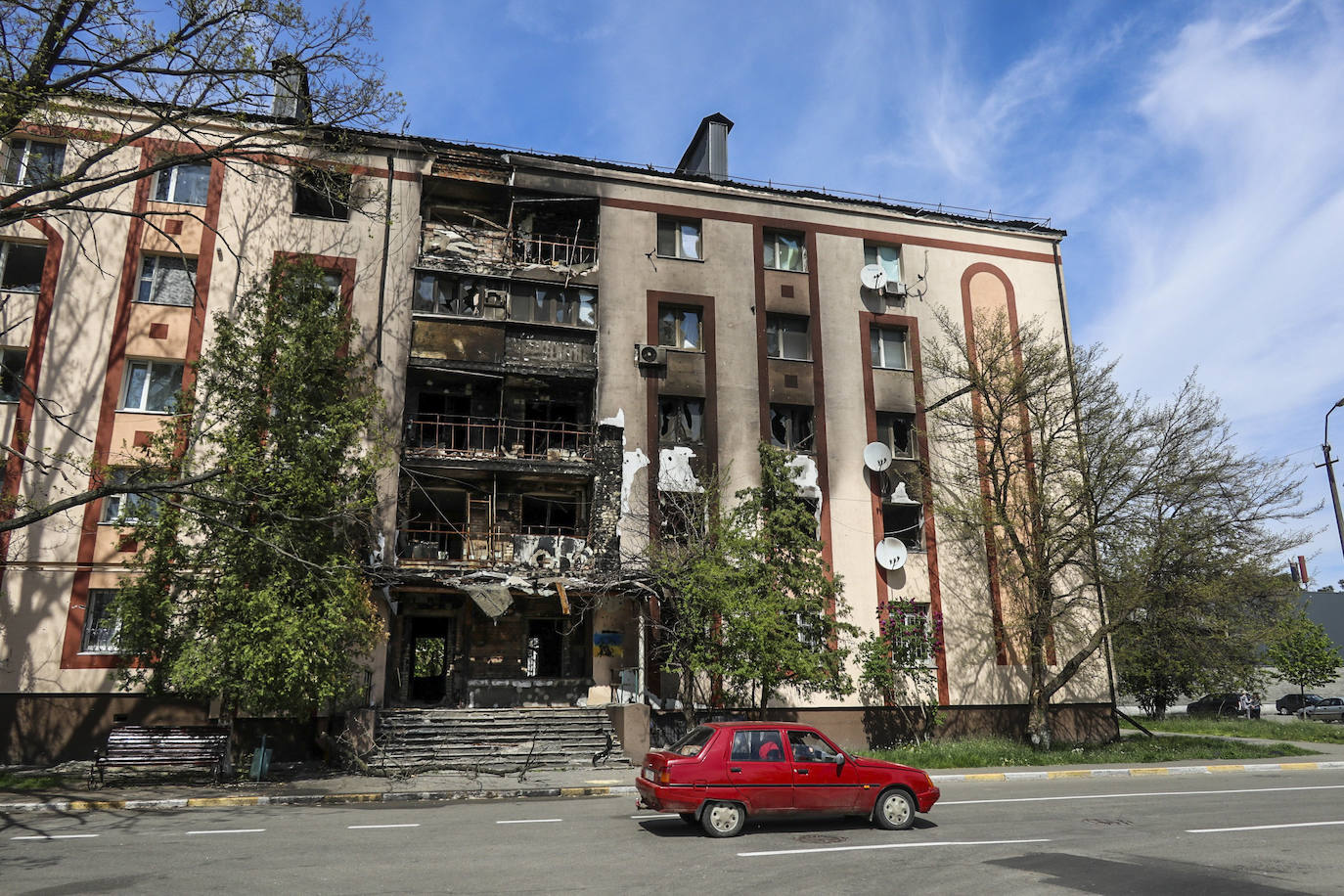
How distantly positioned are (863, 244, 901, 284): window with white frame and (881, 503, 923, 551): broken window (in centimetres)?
781

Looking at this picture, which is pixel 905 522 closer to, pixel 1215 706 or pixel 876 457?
pixel 876 457

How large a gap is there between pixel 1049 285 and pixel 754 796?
24401 mm

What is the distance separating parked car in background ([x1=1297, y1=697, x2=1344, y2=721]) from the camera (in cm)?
3953

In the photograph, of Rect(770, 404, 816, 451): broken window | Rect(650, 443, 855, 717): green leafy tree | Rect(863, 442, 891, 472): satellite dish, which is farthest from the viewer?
Rect(770, 404, 816, 451): broken window

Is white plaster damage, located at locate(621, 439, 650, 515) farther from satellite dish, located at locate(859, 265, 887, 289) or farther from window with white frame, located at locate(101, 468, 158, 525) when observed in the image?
window with white frame, located at locate(101, 468, 158, 525)

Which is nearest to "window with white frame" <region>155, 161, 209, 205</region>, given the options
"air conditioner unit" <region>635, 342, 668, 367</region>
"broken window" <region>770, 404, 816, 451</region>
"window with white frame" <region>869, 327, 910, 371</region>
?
"air conditioner unit" <region>635, 342, 668, 367</region>

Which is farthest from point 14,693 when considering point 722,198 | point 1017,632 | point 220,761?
point 1017,632

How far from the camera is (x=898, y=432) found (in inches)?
1071

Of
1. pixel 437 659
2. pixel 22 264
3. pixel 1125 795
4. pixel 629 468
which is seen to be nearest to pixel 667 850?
pixel 1125 795

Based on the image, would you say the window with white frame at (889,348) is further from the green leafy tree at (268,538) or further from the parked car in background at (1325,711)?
the parked car in background at (1325,711)

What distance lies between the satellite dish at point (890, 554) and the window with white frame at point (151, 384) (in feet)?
65.8

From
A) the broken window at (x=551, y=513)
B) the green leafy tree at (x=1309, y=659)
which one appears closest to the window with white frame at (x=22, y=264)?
the broken window at (x=551, y=513)

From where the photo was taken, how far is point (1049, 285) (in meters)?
29.7

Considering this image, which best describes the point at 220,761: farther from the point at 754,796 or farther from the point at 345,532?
the point at 754,796
